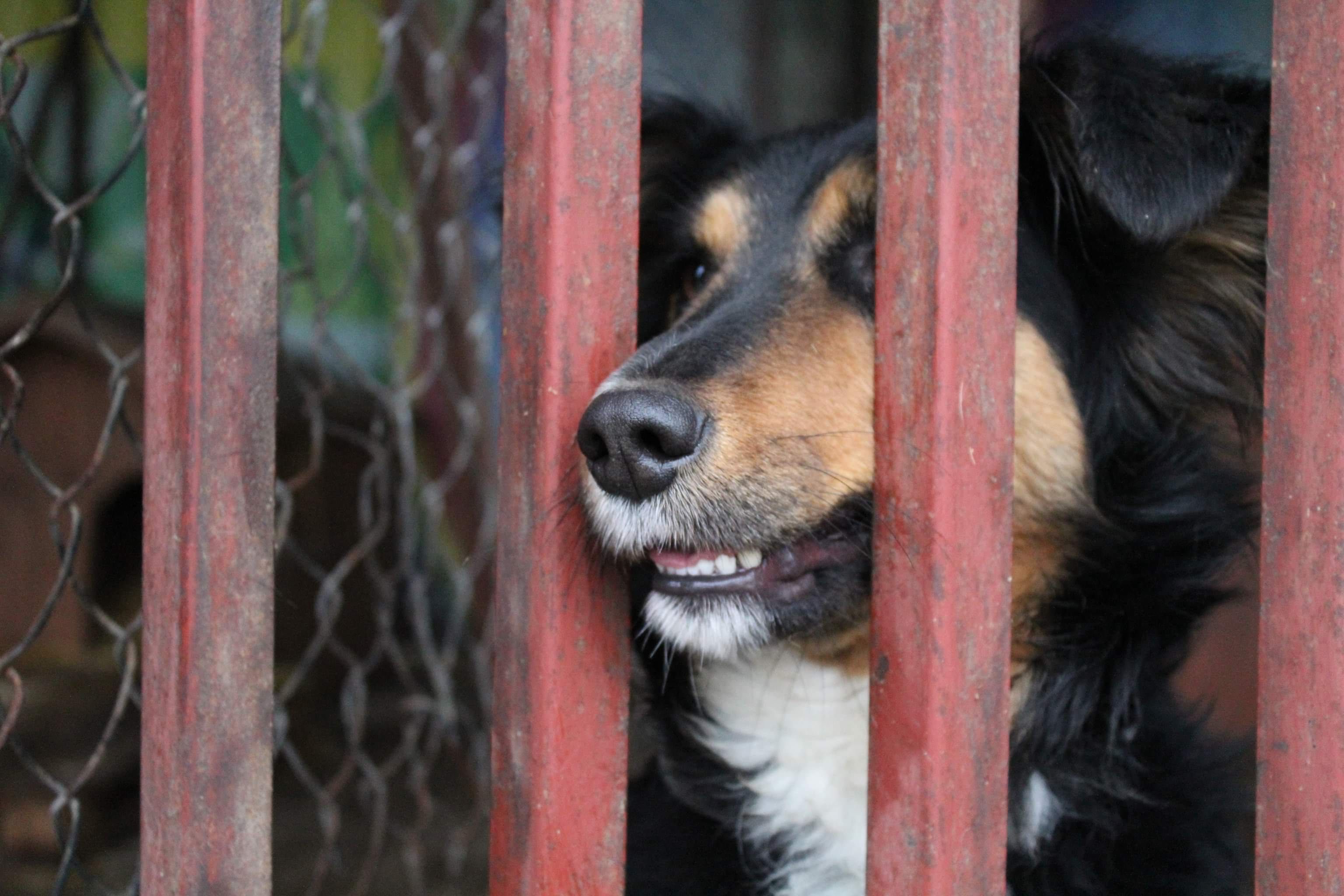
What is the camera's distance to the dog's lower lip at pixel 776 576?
1.64 meters

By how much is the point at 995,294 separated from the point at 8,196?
4056 mm

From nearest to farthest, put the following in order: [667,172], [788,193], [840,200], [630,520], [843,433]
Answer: [630,520] → [843,433] → [840,200] → [788,193] → [667,172]

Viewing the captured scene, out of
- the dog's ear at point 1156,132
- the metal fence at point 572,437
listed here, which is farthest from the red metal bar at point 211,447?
the dog's ear at point 1156,132

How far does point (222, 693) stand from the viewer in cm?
116

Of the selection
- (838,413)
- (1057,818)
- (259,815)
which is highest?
(838,413)

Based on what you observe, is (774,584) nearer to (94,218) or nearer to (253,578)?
(253,578)

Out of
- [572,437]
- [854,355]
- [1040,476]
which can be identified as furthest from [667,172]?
[572,437]

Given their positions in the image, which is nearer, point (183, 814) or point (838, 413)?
point (183, 814)

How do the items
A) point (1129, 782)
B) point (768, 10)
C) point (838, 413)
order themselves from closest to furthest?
point (838, 413)
point (1129, 782)
point (768, 10)

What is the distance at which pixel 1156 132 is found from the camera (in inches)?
58.9

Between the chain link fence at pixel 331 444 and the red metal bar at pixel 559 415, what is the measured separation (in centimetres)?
119

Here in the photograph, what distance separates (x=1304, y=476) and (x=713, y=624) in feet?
2.40

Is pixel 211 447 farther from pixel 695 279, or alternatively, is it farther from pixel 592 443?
pixel 695 279

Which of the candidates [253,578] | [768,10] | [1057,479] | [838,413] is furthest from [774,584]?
[768,10]
